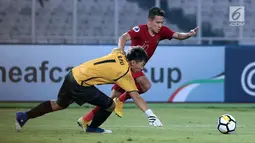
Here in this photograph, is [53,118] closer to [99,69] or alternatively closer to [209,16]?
[99,69]

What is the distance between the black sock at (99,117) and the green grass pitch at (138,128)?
29 centimetres

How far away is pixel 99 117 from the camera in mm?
10773

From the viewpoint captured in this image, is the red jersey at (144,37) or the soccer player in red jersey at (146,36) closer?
the soccer player in red jersey at (146,36)

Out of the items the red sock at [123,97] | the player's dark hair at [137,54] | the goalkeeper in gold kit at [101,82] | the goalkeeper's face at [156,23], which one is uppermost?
the goalkeeper's face at [156,23]

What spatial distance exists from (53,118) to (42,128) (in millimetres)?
2580

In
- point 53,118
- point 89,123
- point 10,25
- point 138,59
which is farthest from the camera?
point 10,25

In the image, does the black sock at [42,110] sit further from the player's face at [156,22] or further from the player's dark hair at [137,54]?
the player's face at [156,22]

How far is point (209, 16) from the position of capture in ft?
71.1

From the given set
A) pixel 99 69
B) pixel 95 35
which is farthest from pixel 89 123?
pixel 95 35

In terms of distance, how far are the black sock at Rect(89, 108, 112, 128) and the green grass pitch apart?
290 mm

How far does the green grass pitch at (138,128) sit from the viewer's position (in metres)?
9.67

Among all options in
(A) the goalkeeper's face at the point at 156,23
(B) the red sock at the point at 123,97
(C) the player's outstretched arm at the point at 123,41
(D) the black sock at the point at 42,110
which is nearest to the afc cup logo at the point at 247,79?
(A) the goalkeeper's face at the point at 156,23

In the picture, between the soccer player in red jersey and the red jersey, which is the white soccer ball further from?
the red jersey

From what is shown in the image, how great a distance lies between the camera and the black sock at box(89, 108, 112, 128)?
10707 mm
